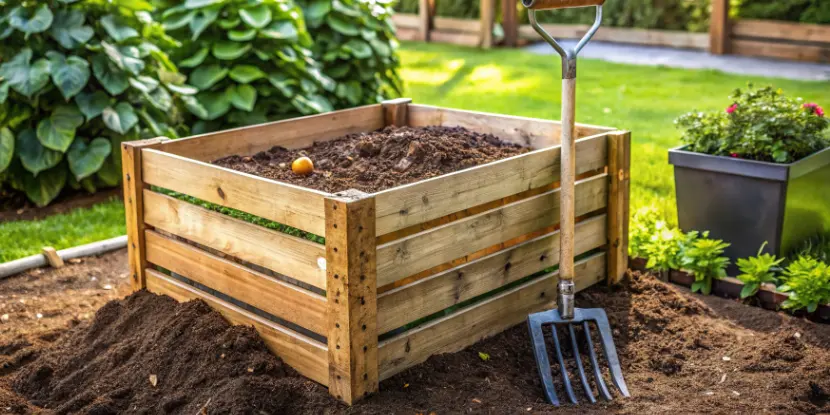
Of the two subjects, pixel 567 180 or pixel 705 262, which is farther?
pixel 705 262

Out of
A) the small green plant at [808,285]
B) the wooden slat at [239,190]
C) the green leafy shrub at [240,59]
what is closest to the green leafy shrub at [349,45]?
the green leafy shrub at [240,59]

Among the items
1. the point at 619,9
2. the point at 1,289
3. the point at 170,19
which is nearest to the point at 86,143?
the point at 170,19

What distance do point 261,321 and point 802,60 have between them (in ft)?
26.4

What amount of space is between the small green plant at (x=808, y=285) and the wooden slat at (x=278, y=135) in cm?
216

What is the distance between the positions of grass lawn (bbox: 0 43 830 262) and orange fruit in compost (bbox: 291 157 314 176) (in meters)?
1.80

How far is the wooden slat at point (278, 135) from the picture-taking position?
12.2ft

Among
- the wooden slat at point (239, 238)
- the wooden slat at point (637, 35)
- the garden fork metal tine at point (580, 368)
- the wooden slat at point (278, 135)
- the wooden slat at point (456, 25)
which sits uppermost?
the wooden slat at point (456, 25)

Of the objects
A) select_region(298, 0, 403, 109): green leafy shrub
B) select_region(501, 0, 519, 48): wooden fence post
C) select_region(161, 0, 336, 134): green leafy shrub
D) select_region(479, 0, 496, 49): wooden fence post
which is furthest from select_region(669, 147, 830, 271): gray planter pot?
select_region(501, 0, 519, 48): wooden fence post

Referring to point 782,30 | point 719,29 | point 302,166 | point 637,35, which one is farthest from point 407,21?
point 302,166

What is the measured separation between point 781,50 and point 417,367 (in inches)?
311

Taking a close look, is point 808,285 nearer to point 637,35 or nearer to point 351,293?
point 351,293

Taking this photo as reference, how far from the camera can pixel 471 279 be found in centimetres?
316

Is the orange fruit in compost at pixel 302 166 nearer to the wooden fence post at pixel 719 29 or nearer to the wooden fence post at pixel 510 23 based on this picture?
the wooden fence post at pixel 719 29

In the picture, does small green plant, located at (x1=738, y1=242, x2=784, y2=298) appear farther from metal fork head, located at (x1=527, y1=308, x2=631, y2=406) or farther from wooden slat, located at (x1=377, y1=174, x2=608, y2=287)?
metal fork head, located at (x1=527, y1=308, x2=631, y2=406)
